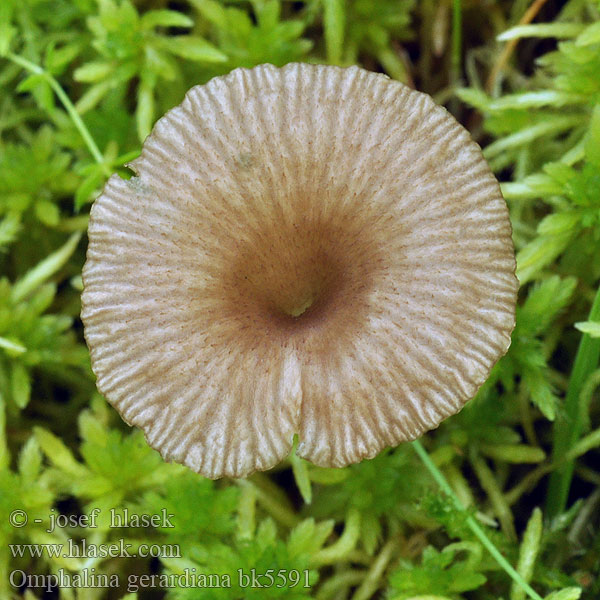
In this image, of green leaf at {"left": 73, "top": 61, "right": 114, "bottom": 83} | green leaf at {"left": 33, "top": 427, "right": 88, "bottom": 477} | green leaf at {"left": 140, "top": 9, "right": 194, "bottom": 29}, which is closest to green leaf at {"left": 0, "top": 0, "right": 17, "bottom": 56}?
green leaf at {"left": 73, "top": 61, "right": 114, "bottom": 83}

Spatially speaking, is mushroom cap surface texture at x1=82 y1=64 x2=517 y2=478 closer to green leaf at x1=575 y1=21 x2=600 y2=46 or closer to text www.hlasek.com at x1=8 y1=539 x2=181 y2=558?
text www.hlasek.com at x1=8 y1=539 x2=181 y2=558

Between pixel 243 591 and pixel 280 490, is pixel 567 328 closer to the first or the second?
pixel 280 490

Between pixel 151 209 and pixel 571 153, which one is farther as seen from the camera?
pixel 571 153

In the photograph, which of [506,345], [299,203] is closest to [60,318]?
[299,203]

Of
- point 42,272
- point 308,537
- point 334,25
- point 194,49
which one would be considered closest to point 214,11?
point 194,49

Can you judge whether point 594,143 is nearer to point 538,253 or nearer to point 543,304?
point 538,253
